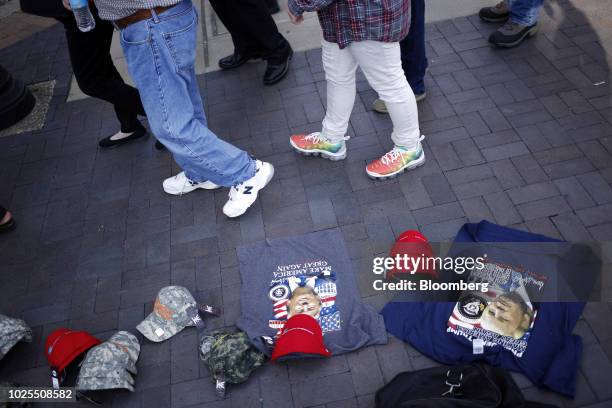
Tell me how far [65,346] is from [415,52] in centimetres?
278

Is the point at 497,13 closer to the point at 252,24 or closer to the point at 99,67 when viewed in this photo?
the point at 252,24

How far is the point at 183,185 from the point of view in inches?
135

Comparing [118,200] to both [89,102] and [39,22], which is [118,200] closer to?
[89,102]

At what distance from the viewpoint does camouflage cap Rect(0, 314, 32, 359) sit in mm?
2639

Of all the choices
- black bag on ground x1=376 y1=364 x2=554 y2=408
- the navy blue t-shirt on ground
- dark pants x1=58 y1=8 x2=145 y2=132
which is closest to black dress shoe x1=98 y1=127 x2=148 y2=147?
dark pants x1=58 y1=8 x2=145 y2=132

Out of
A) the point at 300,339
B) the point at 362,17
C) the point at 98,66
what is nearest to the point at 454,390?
the point at 300,339

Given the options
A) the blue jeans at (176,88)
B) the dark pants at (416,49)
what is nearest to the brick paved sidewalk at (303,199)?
the dark pants at (416,49)

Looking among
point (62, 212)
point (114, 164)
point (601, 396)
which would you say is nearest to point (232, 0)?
point (114, 164)

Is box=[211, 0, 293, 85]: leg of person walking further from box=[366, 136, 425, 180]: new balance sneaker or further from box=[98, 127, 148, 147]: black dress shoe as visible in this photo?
box=[366, 136, 425, 180]: new balance sneaker

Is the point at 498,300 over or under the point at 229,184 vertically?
under

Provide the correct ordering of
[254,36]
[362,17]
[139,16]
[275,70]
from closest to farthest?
1. [139,16]
2. [362,17]
3. [254,36]
4. [275,70]

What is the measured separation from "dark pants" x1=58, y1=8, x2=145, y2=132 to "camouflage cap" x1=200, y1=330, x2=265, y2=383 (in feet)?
6.17

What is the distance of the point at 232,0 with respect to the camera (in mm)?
3805

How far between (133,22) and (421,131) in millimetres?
2071
